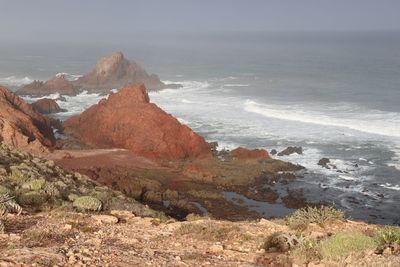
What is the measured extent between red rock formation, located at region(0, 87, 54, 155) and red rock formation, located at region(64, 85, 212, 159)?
3299 mm

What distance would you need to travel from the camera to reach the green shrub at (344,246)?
7.75 meters

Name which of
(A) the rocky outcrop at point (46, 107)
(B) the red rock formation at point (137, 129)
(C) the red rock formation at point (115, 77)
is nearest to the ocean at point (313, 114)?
(A) the rocky outcrop at point (46, 107)

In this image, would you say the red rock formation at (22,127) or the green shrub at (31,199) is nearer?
the green shrub at (31,199)

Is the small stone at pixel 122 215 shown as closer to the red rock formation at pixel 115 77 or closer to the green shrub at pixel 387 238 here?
the green shrub at pixel 387 238

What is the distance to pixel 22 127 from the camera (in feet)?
122

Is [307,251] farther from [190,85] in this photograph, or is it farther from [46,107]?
[190,85]

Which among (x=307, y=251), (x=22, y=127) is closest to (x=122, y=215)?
(x=307, y=251)

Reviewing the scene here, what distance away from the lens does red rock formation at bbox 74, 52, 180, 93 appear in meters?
77.2

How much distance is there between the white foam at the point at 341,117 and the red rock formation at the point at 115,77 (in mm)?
23711

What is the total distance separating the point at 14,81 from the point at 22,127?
56348mm

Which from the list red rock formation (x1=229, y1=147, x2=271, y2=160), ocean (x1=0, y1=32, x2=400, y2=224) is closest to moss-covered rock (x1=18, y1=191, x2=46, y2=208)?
ocean (x1=0, y1=32, x2=400, y2=224)

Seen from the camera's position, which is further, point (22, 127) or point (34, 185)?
point (22, 127)

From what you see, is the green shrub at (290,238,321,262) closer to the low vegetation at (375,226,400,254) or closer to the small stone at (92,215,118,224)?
the low vegetation at (375,226,400,254)

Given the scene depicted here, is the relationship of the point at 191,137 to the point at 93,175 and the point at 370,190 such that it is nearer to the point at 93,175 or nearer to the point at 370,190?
the point at 93,175
